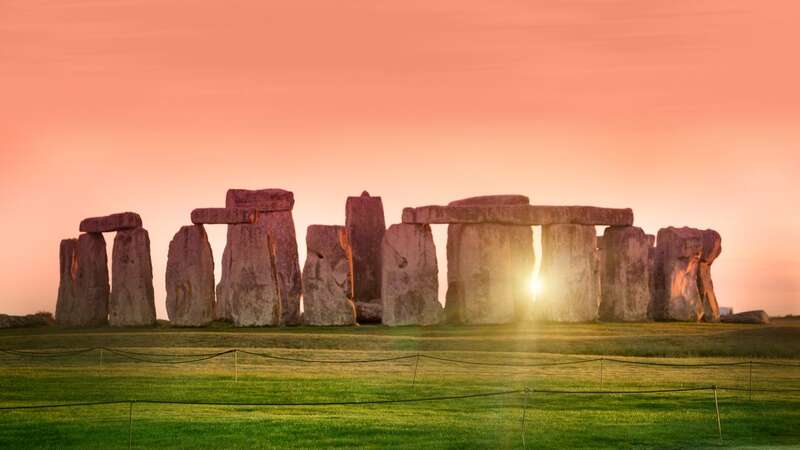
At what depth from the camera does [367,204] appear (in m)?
45.5

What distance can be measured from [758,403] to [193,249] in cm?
1949

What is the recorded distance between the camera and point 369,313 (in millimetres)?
41969

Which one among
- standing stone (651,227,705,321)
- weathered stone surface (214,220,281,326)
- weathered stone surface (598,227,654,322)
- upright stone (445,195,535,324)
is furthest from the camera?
standing stone (651,227,705,321)

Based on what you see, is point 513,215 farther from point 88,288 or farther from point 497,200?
point 88,288

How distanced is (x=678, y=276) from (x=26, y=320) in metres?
21.9

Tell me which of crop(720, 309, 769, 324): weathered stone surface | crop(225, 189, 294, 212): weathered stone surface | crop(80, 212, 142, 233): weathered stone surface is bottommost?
crop(720, 309, 769, 324): weathered stone surface

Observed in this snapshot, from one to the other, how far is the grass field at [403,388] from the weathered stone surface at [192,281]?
186cm

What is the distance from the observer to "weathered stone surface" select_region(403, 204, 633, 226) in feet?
135

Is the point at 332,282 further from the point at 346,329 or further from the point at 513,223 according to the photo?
the point at 513,223

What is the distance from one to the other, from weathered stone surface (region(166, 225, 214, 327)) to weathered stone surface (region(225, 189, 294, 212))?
2338 millimetres

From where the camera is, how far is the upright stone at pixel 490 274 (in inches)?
1638

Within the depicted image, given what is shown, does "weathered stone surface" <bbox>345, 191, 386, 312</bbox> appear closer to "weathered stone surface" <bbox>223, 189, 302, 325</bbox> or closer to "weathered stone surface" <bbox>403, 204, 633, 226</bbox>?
"weathered stone surface" <bbox>223, 189, 302, 325</bbox>

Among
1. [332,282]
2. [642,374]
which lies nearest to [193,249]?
[332,282]

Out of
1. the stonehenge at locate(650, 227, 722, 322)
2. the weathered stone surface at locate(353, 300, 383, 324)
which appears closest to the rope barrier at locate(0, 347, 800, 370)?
the weathered stone surface at locate(353, 300, 383, 324)
